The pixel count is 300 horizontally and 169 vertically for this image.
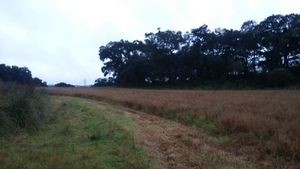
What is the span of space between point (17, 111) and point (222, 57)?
57777mm

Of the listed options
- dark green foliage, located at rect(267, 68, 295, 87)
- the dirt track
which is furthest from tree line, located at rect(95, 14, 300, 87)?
the dirt track

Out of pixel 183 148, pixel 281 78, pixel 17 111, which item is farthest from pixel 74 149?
pixel 281 78

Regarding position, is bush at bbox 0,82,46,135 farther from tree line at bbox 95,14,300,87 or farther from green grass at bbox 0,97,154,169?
tree line at bbox 95,14,300,87

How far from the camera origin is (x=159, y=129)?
14.2m

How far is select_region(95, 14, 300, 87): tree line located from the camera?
60.3 metres

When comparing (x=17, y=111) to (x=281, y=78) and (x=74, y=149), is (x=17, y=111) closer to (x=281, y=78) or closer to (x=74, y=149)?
(x=74, y=149)

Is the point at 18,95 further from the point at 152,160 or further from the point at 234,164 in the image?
the point at 234,164

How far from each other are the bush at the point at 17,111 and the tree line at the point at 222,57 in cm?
4530

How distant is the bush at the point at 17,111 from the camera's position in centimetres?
1197

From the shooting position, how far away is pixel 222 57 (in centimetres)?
6744

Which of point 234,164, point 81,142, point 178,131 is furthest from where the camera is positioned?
point 178,131

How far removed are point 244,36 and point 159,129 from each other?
54384 mm

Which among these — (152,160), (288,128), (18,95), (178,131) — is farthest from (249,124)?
(18,95)

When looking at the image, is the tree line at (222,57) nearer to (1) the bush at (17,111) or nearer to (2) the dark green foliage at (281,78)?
(2) the dark green foliage at (281,78)
